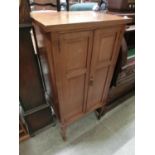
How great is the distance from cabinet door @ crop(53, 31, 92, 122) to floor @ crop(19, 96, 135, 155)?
31 centimetres

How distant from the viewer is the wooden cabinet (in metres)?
0.95

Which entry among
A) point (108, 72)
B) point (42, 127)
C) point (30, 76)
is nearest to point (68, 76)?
point (30, 76)

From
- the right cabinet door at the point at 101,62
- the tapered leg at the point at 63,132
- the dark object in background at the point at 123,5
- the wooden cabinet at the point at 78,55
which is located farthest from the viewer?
the dark object in background at the point at 123,5

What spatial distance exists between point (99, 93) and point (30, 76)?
2.41 feet

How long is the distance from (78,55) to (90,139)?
3.27 ft

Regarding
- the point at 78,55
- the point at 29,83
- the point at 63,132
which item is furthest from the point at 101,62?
the point at 63,132

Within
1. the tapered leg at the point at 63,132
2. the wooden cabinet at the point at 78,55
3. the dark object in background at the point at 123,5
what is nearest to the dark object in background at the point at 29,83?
the wooden cabinet at the point at 78,55

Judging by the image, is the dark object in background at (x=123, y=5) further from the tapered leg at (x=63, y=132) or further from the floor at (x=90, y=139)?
the tapered leg at (x=63, y=132)

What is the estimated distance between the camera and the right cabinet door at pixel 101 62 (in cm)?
114

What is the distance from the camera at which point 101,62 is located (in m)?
1.28

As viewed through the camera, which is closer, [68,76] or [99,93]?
[68,76]

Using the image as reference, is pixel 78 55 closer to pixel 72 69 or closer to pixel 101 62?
pixel 72 69
